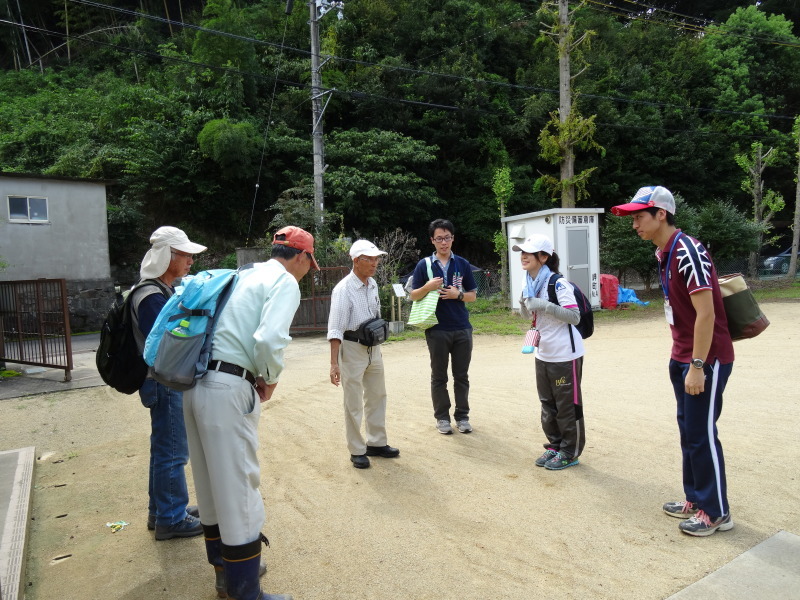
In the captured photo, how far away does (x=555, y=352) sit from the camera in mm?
4418

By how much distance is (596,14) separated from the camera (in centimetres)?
3656

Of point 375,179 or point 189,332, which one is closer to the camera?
point 189,332

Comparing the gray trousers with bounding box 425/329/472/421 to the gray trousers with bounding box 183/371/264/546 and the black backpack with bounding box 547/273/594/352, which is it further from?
the gray trousers with bounding box 183/371/264/546

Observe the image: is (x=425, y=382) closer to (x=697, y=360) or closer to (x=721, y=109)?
(x=697, y=360)

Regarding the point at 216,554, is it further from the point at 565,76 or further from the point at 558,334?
the point at 565,76

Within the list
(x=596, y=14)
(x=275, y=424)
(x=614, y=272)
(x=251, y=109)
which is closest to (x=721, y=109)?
(x=596, y=14)

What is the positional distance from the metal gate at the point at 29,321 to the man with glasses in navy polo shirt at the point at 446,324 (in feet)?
21.5

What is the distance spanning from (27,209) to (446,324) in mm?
15852

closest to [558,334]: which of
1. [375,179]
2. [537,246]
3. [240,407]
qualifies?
[537,246]

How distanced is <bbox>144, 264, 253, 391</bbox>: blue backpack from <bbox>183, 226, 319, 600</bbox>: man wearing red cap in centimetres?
4

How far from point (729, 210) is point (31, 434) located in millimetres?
21897

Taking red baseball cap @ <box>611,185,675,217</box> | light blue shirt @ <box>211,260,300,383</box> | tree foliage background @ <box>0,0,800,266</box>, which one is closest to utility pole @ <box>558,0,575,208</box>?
tree foliage background @ <box>0,0,800,266</box>

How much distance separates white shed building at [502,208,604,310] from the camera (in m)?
14.9

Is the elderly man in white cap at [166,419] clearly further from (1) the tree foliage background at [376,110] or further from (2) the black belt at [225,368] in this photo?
(1) the tree foliage background at [376,110]
